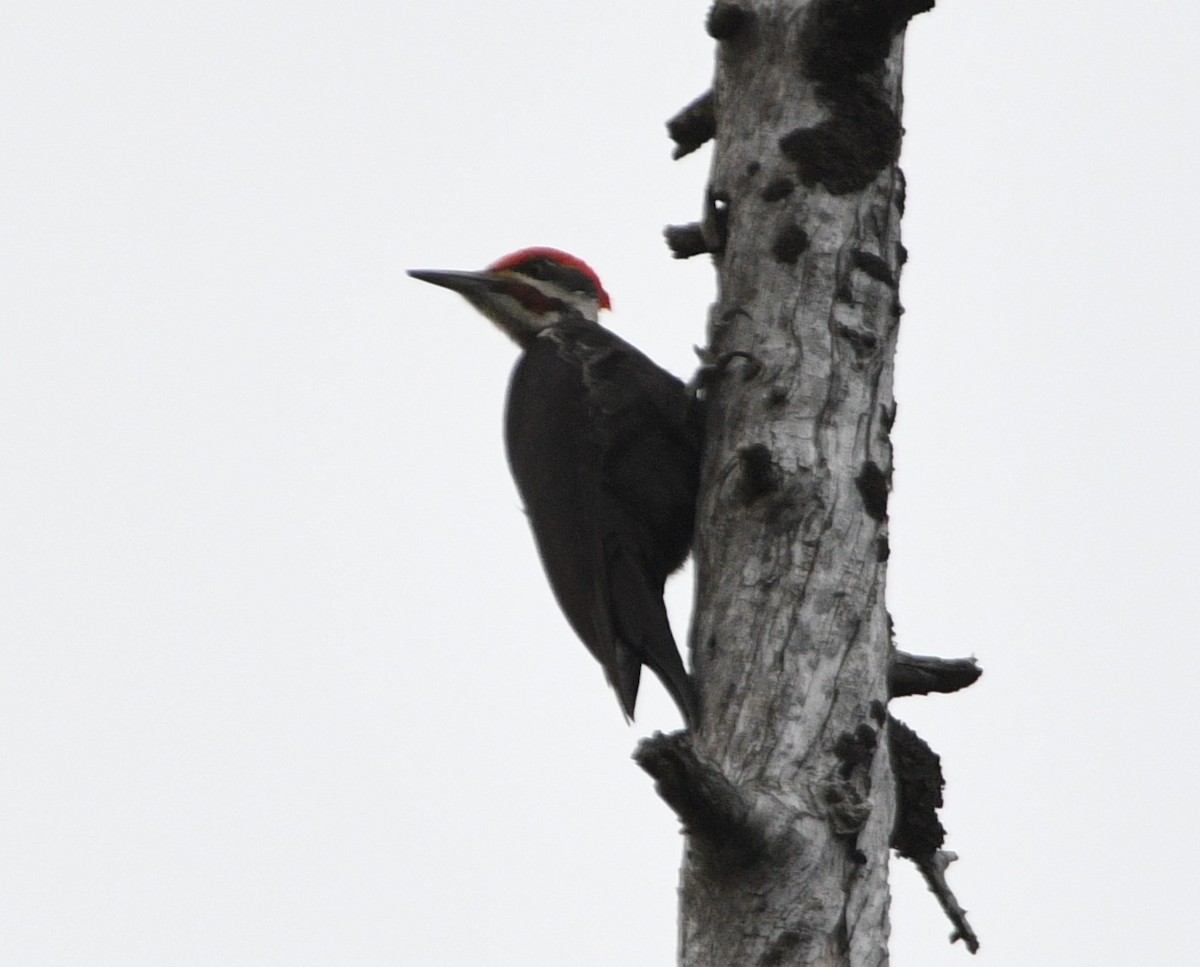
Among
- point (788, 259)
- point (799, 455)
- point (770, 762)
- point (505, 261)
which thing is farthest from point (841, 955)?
point (505, 261)

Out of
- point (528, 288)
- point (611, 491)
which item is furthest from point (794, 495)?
point (528, 288)

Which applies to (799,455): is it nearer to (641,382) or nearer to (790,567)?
(790,567)

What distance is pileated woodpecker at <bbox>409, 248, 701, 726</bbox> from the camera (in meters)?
3.57

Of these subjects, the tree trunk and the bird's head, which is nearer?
the tree trunk

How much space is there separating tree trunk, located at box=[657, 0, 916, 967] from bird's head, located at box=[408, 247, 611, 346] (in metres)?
1.12

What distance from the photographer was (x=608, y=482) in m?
3.78

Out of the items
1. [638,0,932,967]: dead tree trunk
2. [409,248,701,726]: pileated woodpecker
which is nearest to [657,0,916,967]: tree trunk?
[638,0,932,967]: dead tree trunk

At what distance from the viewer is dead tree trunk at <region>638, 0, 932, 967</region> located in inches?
91.4

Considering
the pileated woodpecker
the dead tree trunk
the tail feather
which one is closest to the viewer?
the dead tree trunk

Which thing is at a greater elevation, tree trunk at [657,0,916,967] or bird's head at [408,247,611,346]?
bird's head at [408,247,611,346]

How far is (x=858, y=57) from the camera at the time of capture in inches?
126

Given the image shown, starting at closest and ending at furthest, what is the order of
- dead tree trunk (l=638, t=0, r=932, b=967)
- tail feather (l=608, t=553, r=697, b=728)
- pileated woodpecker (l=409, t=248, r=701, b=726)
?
dead tree trunk (l=638, t=0, r=932, b=967)
tail feather (l=608, t=553, r=697, b=728)
pileated woodpecker (l=409, t=248, r=701, b=726)

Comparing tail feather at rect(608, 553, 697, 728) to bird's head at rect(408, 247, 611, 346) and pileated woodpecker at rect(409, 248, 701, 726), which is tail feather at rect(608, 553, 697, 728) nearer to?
pileated woodpecker at rect(409, 248, 701, 726)

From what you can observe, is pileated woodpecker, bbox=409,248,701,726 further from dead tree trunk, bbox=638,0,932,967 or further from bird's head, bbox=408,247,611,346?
dead tree trunk, bbox=638,0,932,967
